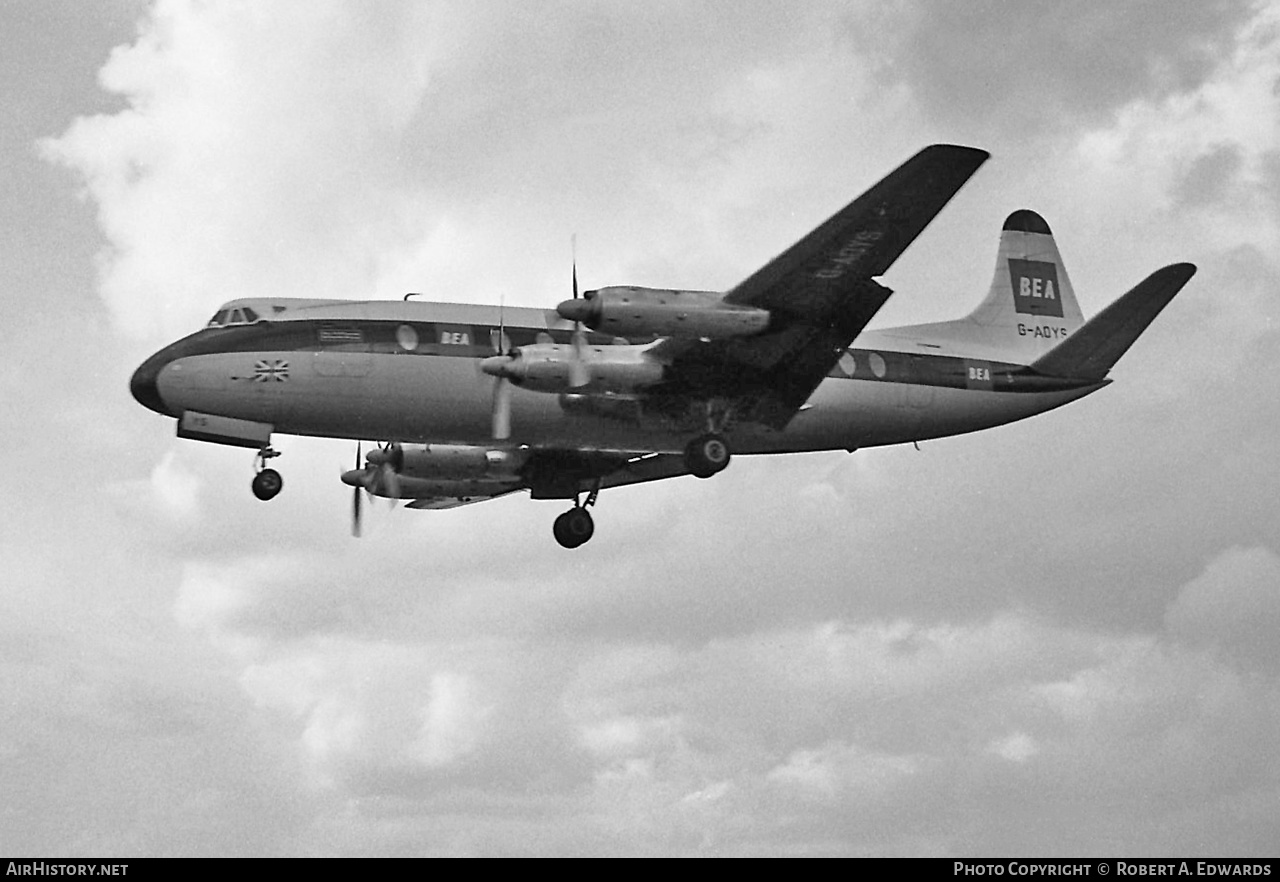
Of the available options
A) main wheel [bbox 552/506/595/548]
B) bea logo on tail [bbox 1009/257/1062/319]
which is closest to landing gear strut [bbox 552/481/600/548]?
main wheel [bbox 552/506/595/548]

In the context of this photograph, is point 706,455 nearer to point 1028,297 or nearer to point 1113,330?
point 1113,330

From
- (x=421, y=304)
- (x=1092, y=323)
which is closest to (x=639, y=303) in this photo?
(x=421, y=304)

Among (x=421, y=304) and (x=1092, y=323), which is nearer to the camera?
(x=421, y=304)

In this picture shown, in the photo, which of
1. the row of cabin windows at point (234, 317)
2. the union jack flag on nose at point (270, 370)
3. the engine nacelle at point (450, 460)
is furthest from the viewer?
the engine nacelle at point (450, 460)

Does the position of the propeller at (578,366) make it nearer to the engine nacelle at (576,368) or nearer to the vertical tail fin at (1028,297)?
the engine nacelle at (576,368)

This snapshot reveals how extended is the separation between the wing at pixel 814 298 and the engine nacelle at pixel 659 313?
0.39m

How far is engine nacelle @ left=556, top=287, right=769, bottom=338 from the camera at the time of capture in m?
27.7

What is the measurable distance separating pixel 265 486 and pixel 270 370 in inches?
85.1

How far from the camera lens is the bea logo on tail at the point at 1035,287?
3719 centimetres

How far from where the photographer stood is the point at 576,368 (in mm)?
29234

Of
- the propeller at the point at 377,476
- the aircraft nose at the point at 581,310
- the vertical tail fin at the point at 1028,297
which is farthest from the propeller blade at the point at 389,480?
the vertical tail fin at the point at 1028,297

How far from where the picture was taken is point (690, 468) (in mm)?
31406
